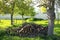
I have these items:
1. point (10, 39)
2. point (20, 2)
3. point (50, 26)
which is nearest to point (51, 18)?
point (50, 26)

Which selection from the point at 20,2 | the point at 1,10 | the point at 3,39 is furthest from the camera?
the point at 20,2

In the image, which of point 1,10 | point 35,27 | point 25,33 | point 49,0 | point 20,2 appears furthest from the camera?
point 20,2

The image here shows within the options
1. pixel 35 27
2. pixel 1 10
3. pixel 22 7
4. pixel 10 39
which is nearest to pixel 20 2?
pixel 22 7

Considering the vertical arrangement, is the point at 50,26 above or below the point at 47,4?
below

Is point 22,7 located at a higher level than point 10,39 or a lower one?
higher

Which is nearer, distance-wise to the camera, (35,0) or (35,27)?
(35,0)

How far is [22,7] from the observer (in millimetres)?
29672

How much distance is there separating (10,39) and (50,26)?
4158 millimetres

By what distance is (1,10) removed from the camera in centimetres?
2603

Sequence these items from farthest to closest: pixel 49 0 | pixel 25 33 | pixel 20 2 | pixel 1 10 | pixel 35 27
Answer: pixel 20 2 < pixel 1 10 < pixel 35 27 < pixel 25 33 < pixel 49 0

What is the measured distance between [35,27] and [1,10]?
430 inches

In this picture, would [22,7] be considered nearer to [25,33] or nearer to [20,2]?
[20,2]

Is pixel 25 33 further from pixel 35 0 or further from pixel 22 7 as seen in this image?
pixel 22 7

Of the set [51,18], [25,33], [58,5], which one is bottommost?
[25,33]
